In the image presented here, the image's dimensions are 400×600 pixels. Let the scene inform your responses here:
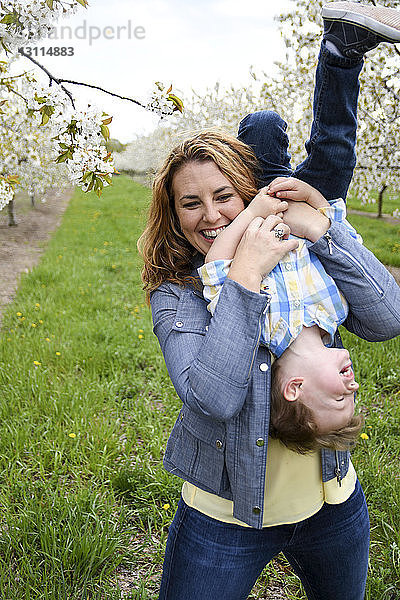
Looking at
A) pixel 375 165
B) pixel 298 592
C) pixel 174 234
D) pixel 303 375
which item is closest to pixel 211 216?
pixel 174 234

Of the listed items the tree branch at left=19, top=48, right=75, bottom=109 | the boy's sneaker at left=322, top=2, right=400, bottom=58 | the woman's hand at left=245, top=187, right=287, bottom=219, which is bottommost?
the woman's hand at left=245, top=187, right=287, bottom=219

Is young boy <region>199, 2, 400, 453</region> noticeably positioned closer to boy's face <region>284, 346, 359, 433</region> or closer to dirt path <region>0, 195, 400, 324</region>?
boy's face <region>284, 346, 359, 433</region>

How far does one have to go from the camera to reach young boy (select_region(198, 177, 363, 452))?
49.9 inches

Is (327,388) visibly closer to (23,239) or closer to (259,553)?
(259,553)

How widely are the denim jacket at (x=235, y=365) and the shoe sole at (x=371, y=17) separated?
1.46ft

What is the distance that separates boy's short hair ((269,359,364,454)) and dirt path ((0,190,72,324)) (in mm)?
5863

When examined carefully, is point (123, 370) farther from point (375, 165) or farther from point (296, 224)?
point (375, 165)

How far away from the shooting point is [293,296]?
1317mm

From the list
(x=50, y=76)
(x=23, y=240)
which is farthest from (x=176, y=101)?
(x=23, y=240)

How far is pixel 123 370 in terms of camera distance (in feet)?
14.8

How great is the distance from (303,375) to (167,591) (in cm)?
67

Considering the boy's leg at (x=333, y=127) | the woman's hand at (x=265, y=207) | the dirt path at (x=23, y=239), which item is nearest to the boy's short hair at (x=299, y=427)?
the woman's hand at (x=265, y=207)

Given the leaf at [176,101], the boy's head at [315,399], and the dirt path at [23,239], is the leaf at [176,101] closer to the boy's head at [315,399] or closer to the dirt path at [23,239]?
the boy's head at [315,399]

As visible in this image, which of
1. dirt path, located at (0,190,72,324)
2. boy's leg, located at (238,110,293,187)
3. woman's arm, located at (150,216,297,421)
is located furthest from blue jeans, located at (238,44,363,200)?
dirt path, located at (0,190,72,324)
